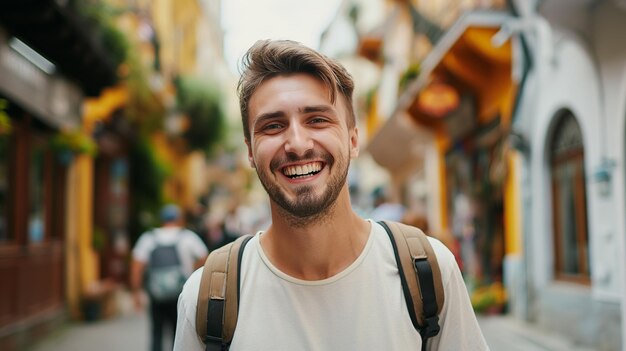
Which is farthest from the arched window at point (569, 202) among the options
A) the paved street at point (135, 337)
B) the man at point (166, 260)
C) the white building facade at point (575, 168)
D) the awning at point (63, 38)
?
the awning at point (63, 38)

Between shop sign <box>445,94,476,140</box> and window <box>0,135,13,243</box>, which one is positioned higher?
shop sign <box>445,94,476,140</box>

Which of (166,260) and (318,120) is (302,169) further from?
(166,260)

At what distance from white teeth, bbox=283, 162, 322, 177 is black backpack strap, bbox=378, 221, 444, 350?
1.13 feet

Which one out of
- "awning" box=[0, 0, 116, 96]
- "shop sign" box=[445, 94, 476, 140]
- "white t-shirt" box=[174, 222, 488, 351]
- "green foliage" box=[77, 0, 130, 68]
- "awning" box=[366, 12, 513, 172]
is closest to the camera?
"white t-shirt" box=[174, 222, 488, 351]

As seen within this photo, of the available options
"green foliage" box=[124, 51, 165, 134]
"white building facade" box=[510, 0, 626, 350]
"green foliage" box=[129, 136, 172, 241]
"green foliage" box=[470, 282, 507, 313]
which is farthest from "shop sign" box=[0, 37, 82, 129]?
"green foliage" box=[470, 282, 507, 313]

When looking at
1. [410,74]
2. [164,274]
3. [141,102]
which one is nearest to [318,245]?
[164,274]

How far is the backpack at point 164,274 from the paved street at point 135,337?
113 inches

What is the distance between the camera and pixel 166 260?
24.7 ft

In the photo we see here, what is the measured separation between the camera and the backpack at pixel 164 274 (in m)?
7.37

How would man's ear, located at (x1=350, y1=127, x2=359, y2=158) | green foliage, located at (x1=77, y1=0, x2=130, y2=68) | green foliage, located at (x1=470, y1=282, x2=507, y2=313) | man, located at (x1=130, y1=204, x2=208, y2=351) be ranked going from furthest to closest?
green foliage, located at (x1=77, y1=0, x2=130, y2=68)
green foliage, located at (x1=470, y1=282, x2=507, y2=313)
man, located at (x1=130, y1=204, x2=208, y2=351)
man's ear, located at (x1=350, y1=127, x2=359, y2=158)

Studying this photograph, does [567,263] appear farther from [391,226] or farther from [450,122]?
[391,226]

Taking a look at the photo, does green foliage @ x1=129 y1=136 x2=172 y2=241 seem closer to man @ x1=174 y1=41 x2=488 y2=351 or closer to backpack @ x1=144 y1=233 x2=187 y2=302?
backpack @ x1=144 y1=233 x2=187 y2=302

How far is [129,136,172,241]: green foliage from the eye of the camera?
778 inches

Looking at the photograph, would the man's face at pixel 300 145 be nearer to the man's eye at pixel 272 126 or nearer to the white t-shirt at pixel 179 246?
the man's eye at pixel 272 126
